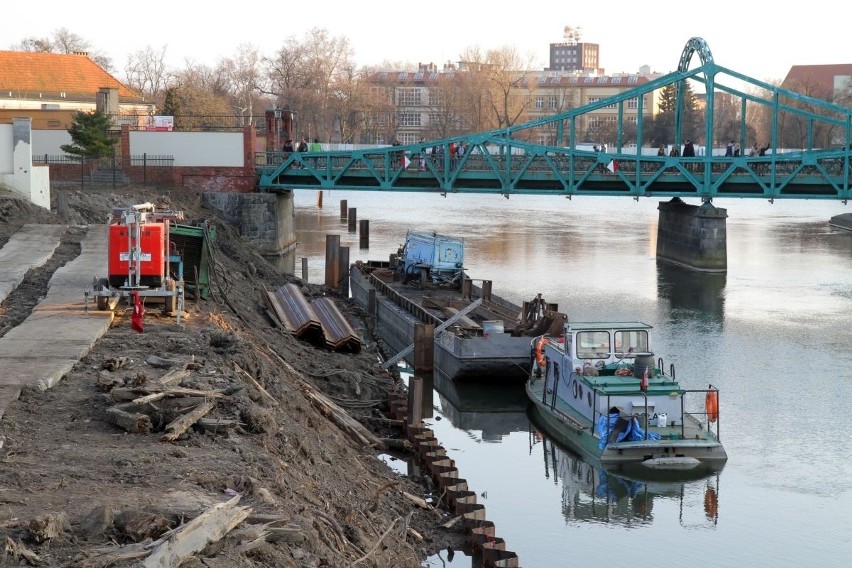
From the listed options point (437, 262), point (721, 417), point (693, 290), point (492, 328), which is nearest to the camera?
point (721, 417)

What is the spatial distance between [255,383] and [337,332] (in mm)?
14257

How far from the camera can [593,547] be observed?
21906 mm

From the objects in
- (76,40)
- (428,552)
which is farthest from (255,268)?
(76,40)

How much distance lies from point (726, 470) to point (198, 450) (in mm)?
14106

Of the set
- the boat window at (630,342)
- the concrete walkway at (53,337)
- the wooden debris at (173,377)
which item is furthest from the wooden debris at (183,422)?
the boat window at (630,342)

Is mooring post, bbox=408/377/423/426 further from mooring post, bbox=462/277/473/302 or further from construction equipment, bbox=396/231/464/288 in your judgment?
construction equipment, bbox=396/231/464/288

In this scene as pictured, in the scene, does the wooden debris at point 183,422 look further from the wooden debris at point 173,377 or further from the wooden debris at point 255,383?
the wooden debris at point 255,383

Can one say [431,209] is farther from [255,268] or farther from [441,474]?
[441,474]

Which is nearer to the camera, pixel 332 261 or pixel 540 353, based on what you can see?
pixel 540 353

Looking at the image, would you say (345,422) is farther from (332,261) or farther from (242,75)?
(242,75)

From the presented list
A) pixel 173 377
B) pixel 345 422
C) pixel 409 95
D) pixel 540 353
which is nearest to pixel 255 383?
pixel 173 377

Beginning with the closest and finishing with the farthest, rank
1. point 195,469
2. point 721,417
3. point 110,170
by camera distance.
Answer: point 195,469
point 721,417
point 110,170

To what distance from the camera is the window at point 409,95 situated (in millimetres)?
190250

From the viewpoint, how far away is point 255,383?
2050cm
